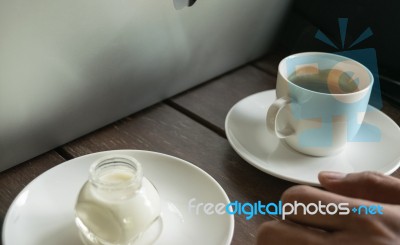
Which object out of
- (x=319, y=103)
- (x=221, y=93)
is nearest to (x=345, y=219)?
(x=319, y=103)

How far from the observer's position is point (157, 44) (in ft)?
1.45

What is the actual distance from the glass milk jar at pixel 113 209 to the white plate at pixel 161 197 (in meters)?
0.02

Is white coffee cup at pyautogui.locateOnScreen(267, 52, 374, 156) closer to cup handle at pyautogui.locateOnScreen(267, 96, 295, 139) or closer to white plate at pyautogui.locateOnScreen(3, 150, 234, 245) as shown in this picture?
cup handle at pyautogui.locateOnScreen(267, 96, 295, 139)

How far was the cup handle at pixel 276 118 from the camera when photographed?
41 cm

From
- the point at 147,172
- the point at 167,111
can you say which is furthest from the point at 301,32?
the point at 147,172

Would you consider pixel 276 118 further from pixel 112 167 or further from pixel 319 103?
pixel 112 167

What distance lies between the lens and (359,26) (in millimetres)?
540

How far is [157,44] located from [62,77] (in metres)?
0.10

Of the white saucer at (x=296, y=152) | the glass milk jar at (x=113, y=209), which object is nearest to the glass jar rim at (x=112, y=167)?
the glass milk jar at (x=113, y=209)

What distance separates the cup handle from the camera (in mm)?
415

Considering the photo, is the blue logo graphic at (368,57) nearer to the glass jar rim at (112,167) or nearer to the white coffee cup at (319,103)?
the white coffee cup at (319,103)

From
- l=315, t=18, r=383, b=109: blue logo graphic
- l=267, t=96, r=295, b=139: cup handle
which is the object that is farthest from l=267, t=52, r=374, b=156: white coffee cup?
l=315, t=18, r=383, b=109: blue logo graphic

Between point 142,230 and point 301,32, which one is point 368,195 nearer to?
point 142,230

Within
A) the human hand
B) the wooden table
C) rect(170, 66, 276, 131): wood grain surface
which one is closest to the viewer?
the human hand
